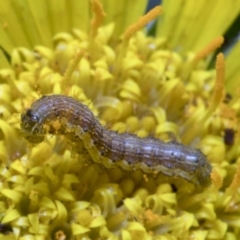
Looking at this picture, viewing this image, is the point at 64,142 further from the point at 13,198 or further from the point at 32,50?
the point at 32,50

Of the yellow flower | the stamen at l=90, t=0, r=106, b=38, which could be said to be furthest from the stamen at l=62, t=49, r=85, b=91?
the stamen at l=90, t=0, r=106, b=38

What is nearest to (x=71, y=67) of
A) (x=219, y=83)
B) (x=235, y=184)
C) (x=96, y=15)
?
(x=96, y=15)

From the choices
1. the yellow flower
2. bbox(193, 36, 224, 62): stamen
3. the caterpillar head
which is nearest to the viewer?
the caterpillar head

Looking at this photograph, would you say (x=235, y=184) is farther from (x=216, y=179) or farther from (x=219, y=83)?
(x=219, y=83)

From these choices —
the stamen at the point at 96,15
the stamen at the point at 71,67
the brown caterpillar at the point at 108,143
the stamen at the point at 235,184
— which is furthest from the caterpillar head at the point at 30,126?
the stamen at the point at 235,184

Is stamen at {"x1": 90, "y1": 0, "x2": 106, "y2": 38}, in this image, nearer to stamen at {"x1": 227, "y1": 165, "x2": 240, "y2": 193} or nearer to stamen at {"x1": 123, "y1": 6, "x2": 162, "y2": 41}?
stamen at {"x1": 123, "y1": 6, "x2": 162, "y2": 41}

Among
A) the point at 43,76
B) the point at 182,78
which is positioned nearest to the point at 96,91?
the point at 43,76
